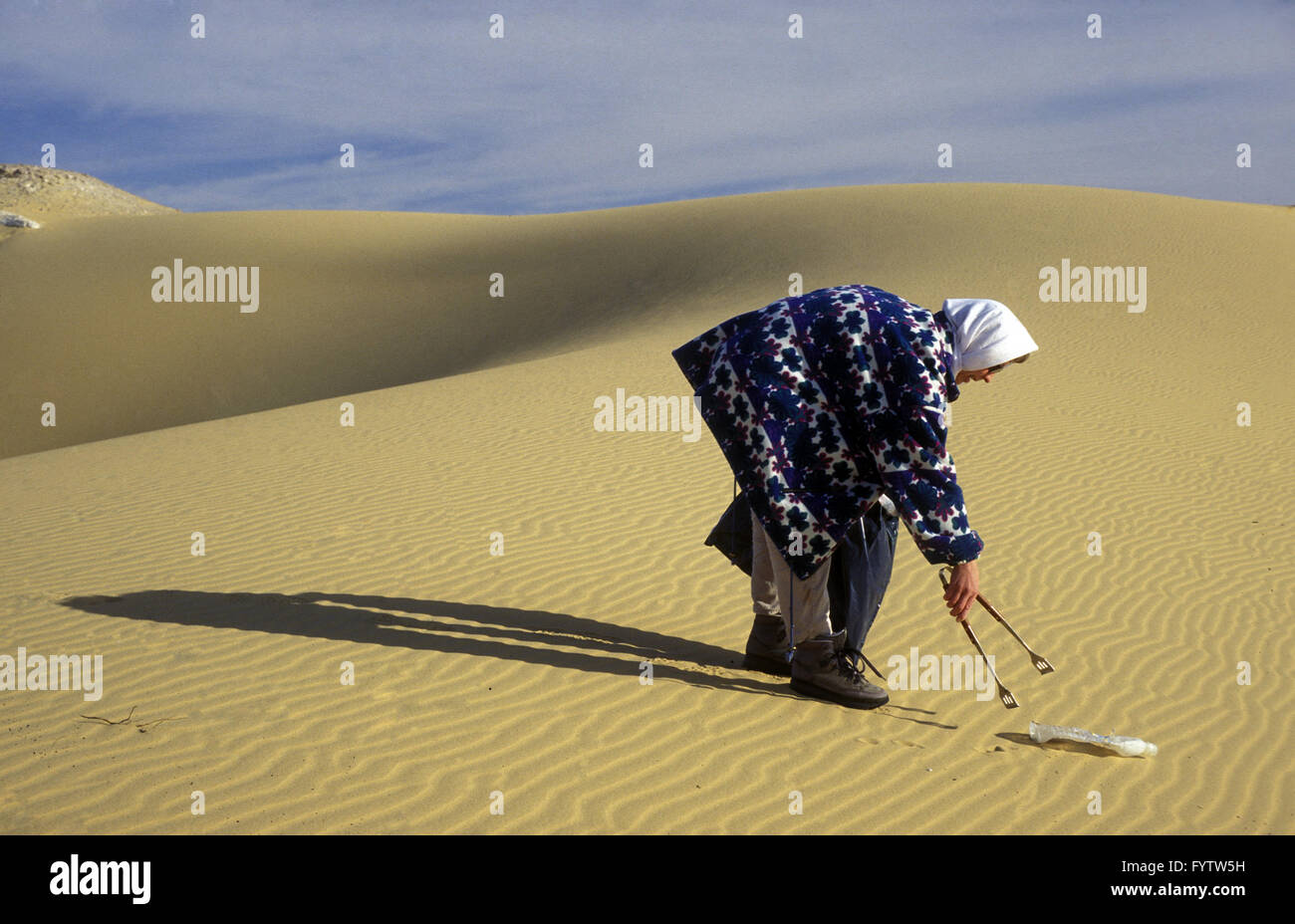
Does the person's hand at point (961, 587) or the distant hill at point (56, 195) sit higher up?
the distant hill at point (56, 195)

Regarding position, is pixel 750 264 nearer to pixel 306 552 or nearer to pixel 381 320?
pixel 381 320

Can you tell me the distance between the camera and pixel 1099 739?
482cm

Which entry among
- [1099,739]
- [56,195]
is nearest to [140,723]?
[1099,739]

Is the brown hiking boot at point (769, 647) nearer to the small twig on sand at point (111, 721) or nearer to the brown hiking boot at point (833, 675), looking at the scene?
the brown hiking boot at point (833, 675)

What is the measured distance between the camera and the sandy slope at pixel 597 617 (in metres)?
4.29

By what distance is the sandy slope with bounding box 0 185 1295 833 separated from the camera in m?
4.29

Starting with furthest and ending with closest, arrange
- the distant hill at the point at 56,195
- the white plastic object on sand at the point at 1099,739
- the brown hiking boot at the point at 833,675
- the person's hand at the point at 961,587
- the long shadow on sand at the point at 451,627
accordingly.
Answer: the distant hill at the point at 56,195 → the long shadow on sand at the point at 451,627 → the brown hiking boot at the point at 833,675 → the white plastic object on sand at the point at 1099,739 → the person's hand at the point at 961,587

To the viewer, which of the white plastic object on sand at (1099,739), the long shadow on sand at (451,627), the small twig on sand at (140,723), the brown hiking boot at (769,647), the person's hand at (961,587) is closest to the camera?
the person's hand at (961,587)

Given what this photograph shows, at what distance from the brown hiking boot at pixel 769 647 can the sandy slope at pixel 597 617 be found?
139 mm

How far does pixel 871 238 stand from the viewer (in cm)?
2939

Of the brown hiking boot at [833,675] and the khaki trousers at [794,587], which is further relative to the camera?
the brown hiking boot at [833,675]

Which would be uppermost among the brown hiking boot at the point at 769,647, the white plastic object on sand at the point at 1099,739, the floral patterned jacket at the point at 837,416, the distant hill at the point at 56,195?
the distant hill at the point at 56,195

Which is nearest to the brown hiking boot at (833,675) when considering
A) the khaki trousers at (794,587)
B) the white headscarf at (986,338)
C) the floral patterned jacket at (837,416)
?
the khaki trousers at (794,587)

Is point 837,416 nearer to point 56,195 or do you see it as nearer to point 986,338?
point 986,338
